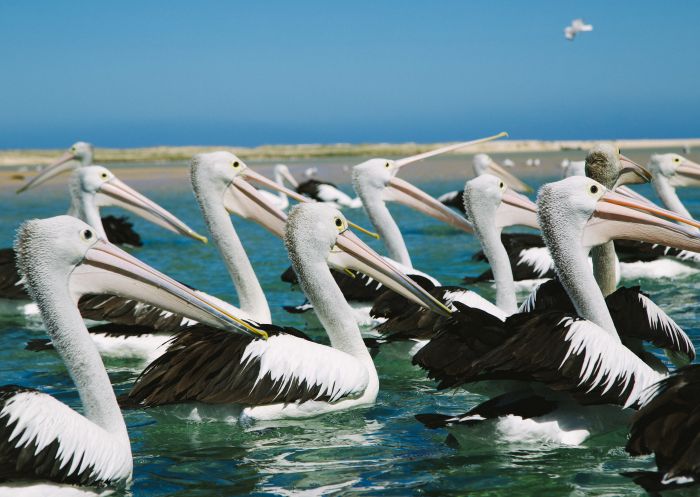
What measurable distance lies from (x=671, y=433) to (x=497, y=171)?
8.54 m

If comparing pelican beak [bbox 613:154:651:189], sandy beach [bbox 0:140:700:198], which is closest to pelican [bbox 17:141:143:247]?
pelican beak [bbox 613:154:651:189]

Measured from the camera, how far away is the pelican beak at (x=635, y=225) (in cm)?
375

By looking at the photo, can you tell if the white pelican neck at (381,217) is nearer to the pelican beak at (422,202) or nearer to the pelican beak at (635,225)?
the pelican beak at (422,202)

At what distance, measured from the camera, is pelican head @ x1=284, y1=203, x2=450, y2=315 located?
14.3 ft

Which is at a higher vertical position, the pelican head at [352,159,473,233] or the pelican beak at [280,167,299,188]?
the pelican beak at [280,167,299,188]

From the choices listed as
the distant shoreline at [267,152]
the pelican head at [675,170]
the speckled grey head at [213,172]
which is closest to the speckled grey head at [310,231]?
the speckled grey head at [213,172]

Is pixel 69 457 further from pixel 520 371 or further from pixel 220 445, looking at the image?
pixel 520 371

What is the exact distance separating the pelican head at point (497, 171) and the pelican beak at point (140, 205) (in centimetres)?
497

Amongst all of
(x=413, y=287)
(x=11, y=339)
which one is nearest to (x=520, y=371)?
(x=413, y=287)

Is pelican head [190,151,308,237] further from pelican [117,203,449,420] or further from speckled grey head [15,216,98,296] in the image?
speckled grey head [15,216,98,296]

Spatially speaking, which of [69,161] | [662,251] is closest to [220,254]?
[662,251]

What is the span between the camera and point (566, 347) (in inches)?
137

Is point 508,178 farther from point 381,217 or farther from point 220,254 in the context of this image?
point 220,254

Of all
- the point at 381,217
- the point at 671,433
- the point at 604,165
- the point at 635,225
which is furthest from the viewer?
the point at 381,217
